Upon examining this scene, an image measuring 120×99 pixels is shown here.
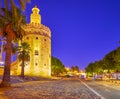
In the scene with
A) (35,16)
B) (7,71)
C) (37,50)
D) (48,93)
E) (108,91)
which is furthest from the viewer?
(35,16)

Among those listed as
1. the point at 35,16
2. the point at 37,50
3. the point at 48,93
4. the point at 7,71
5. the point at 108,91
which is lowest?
the point at 108,91

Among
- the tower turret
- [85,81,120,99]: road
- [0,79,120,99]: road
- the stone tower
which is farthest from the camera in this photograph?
the tower turret

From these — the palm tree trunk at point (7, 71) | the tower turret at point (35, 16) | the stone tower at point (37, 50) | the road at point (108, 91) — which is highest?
the tower turret at point (35, 16)

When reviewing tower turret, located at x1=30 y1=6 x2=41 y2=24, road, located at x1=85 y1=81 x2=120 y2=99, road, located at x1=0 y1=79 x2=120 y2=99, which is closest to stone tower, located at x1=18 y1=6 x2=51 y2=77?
tower turret, located at x1=30 y1=6 x2=41 y2=24

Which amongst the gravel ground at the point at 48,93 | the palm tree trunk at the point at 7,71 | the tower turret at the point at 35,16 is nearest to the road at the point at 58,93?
the gravel ground at the point at 48,93

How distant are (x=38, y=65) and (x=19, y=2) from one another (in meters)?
75.9

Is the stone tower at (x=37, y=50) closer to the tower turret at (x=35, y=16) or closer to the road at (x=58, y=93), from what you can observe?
the tower turret at (x=35, y=16)

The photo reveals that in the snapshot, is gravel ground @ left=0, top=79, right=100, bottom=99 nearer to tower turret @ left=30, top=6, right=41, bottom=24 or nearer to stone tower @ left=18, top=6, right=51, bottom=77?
stone tower @ left=18, top=6, right=51, bottom=77

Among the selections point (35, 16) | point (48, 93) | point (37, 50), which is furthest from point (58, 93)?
point (35, 16)

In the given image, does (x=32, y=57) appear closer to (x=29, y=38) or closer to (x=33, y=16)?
(x=29, y=38)

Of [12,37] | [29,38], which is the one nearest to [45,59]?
[29,38]

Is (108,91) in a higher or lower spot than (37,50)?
lower

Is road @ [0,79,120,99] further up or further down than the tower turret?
further down

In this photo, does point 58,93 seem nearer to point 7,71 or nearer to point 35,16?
point 7,71
